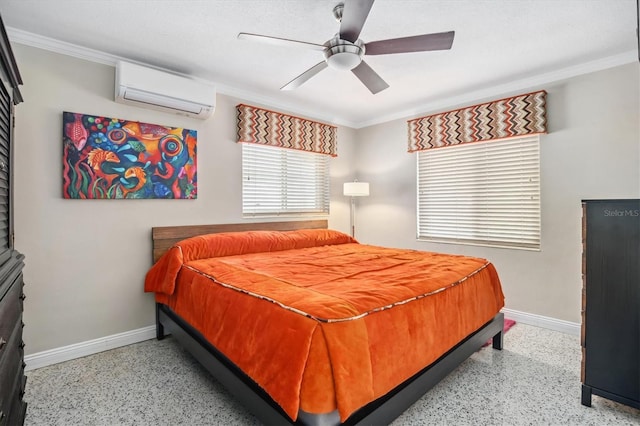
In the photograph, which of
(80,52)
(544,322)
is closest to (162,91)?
(80,52)

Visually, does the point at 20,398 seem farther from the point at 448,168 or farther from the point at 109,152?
the point at 448,168

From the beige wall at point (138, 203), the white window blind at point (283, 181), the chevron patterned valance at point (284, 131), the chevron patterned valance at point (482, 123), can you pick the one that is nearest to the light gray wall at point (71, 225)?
the beige wall at point (138, 203)

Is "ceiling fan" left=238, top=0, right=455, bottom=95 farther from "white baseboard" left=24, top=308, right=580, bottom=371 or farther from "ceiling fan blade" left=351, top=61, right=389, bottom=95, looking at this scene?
"white baseboard" left=24, top=308, right=580, bottom=371

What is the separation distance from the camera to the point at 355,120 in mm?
4762

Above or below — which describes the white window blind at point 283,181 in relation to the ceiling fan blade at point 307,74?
below

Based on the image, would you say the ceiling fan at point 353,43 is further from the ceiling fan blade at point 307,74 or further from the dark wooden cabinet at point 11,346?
the dark wooden cabinet at point 11,346

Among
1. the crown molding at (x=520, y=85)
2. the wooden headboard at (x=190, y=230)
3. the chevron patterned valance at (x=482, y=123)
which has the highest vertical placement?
the crown molding at (x=520, y=85)

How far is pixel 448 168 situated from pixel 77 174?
3.79 m

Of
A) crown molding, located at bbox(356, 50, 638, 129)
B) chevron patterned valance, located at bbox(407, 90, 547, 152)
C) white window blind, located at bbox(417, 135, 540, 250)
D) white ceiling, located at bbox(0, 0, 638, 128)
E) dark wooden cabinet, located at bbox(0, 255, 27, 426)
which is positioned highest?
→ white ceiling, located at bbox(0, 0, 638, 128)

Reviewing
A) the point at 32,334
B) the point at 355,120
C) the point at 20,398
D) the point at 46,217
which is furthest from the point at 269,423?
the point at 355,120

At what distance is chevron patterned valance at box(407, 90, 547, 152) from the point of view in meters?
3.16

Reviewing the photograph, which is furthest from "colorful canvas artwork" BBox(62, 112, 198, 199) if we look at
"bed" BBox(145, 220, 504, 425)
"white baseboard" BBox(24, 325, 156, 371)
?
"white baseboard" BBox(24, 325, 156, 371)

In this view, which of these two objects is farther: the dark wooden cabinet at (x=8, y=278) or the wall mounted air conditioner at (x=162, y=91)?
the wall mounted air conditioner at (x=162, y=91)

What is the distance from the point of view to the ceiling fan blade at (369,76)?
2.26 meters
